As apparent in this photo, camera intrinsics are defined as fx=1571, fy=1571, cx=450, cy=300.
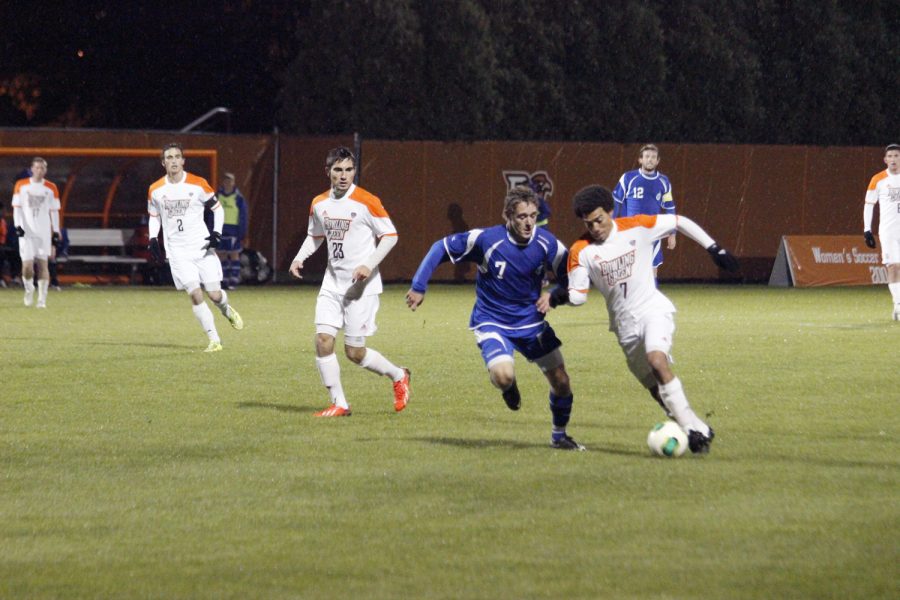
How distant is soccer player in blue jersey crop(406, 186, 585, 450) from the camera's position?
32.1 ft

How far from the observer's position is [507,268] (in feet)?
32.7

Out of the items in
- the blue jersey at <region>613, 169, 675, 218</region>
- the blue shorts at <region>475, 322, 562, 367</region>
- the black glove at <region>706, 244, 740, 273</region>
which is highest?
the black glove at <region>706, 244, 740, 273</region>

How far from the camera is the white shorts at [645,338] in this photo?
9.37 metres

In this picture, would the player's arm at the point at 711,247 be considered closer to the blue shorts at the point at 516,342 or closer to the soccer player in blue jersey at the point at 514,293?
the soccer player in blue jersey at the point at 514,293

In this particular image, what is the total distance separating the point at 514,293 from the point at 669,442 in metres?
1.43

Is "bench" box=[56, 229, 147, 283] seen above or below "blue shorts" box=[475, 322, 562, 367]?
below

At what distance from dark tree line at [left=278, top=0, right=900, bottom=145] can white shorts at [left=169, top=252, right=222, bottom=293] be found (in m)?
17.8

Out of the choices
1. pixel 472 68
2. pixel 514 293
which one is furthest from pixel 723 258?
pixel 472 68

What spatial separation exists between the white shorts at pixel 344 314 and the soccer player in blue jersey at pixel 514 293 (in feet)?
5.80

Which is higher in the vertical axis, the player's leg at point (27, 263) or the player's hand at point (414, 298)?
the player's hand at point (414, 298)

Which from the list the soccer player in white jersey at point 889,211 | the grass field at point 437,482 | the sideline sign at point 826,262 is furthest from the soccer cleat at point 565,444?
the sideline sign at point 826,262

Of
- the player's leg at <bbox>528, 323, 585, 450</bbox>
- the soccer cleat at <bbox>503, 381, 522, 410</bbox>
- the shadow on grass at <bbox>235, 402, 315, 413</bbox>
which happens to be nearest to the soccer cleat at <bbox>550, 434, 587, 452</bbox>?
the player's leg at <bbox>528, 323, 585, 450</bbox>

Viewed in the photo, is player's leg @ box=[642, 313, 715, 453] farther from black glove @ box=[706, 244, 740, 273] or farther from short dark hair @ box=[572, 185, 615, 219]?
short dark hair @ box=[572, 185, 615, 219]

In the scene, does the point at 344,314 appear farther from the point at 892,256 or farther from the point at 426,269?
the point at 892,256
